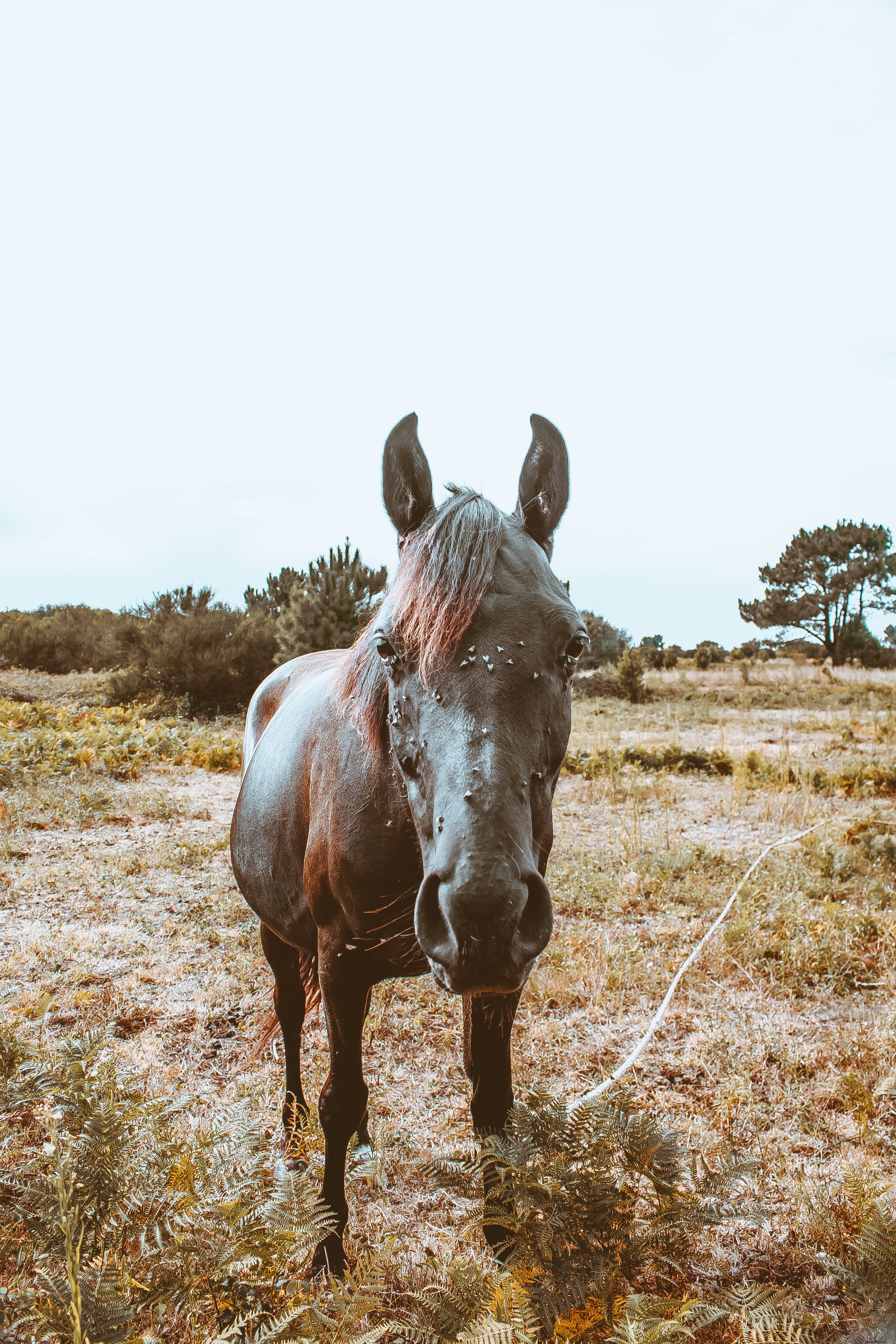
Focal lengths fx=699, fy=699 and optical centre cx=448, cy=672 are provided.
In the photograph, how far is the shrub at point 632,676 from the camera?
19359mm

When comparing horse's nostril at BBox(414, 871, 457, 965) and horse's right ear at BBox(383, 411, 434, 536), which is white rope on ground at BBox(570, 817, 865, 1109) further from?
horse's right ear at BBox(383, 411, 434, 536)

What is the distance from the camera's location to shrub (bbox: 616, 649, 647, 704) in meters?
19.4

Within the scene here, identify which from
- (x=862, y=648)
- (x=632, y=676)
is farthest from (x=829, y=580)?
(x=632, y=676)

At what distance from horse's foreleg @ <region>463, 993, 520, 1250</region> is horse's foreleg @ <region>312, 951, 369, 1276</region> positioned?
1.09 feet

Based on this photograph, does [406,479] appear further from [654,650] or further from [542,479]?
[654,650]

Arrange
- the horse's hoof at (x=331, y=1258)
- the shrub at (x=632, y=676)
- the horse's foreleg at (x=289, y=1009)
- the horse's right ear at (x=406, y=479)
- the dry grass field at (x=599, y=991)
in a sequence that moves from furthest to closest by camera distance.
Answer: the shrub at (x=632, y=676)
the horse's foreleg at (x=289, y=1009)
the dry grass field at (x=599, y=991)
the horse's hoof at (x=331, y=1258)
the horse's right ear at (x=406, y=479)

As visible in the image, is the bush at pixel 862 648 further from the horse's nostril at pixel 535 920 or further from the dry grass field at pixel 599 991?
the horse's nostril at pixel 535 920

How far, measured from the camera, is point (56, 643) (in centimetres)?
2527

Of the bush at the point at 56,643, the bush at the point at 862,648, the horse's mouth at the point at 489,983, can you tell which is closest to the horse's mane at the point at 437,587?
the horse's mouth at the point at 489,983

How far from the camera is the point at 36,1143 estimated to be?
2672 mm

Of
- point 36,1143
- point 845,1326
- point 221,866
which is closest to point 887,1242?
point 845,1326

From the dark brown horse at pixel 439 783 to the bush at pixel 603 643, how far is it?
23.4 metres

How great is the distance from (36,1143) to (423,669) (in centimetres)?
257

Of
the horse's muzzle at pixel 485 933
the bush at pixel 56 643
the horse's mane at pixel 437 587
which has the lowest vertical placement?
the horse's muzzle at pixel 485 933
